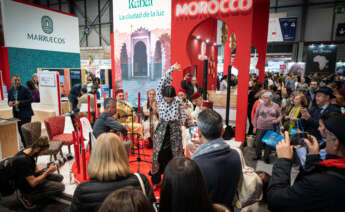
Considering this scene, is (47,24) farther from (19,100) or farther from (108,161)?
(108,161)

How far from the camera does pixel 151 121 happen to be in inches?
208

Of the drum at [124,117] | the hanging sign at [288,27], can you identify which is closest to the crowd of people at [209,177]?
the drum at [124,117]

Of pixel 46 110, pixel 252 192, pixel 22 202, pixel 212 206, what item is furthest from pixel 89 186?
pixel 46 110

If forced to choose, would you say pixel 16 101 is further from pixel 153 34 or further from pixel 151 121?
pixel 153 34

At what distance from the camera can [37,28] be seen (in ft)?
31.2

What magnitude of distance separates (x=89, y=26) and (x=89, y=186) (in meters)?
25.7

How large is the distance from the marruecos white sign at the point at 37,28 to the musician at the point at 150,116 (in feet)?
23.3

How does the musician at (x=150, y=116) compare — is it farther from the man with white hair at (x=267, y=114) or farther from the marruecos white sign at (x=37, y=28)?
the marruecos white sign at (x=37, y=28)

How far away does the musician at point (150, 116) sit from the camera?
5.13 metres

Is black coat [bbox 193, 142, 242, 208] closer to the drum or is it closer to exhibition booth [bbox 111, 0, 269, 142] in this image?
exhibition booth [bbox 111, 0, 269, 142]

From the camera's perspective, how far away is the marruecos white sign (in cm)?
857

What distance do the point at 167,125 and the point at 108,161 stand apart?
1.71 m

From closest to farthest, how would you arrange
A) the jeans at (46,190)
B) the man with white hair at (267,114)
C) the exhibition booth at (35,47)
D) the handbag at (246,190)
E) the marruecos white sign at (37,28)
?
the handbag at (246,190) → the jeans at (46,190) → the man with white hair at (267,114) → the exhibition booth at (35,47) → the marruecos white sign at (37,28)

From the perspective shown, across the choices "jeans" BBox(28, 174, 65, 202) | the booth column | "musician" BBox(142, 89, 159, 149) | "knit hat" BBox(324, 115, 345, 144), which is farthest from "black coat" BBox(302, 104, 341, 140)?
the booth column
